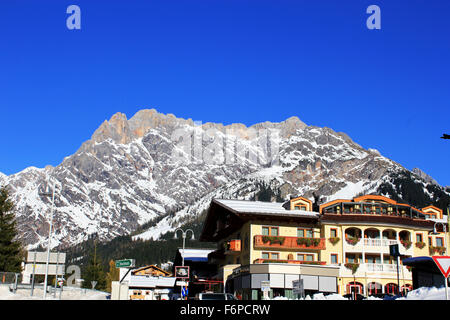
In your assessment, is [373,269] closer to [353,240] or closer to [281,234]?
[353,240]

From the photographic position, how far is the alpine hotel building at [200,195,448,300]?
5234 cm

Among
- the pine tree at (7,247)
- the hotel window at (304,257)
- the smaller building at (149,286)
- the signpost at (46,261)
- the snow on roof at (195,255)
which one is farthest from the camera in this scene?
the smaller building at (149,286)

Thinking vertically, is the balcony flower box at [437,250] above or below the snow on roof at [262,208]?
below

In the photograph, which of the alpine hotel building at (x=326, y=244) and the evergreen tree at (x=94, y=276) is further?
the evergreen tree at (x=94, y=276)

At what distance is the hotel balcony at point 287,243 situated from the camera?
181ft

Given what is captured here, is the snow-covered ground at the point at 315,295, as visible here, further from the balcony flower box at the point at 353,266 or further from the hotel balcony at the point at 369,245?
the hotel balcony at the point at 369,245

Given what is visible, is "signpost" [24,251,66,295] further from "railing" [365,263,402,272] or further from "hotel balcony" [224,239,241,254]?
"railing" [365,263,402,272]

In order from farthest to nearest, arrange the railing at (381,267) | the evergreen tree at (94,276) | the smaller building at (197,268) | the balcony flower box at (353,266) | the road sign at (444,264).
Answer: the evergreen tree at (94,276), the smaller building at (197,268), the railing at (381,267), the balcony flower box at (353,266), the road sign at (444,264)

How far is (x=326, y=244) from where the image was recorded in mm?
57625

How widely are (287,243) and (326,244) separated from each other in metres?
4.85

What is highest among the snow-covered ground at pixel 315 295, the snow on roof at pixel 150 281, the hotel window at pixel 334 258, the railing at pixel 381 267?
the hotel window at pixel 334 258

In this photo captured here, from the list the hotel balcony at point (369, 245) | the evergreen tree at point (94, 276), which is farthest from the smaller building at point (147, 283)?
the hotel balcony at point (369, 245)

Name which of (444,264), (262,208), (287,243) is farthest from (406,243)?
(444,264)
